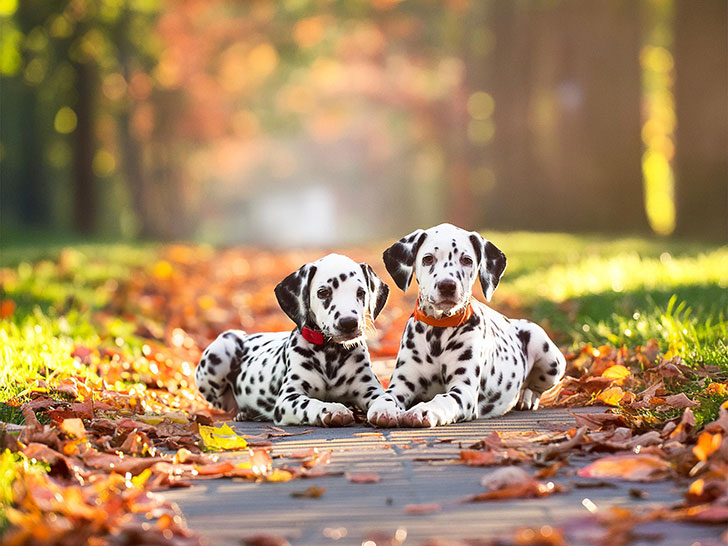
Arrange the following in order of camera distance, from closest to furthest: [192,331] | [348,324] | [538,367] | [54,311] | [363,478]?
[363,478] → [348,324] → [538,367] → [54,311] → [192,331]

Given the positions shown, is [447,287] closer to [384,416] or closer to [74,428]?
[384,416]

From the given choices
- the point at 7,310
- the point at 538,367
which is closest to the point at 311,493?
the point at 538,367

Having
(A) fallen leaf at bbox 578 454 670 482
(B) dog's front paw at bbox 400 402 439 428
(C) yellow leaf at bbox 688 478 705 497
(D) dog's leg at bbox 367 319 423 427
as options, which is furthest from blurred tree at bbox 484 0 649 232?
(C) yellow leaf at bbox 688 478 705 497

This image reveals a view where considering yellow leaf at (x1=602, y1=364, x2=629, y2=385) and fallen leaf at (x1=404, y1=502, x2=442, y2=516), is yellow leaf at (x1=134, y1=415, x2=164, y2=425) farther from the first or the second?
yellow leaf at (x1=602, y1=364, x2=629, y2=385)

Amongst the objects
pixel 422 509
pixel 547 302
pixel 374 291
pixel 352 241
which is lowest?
pixel 352 241

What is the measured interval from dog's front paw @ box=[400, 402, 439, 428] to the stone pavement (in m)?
0.60

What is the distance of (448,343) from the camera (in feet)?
21.7

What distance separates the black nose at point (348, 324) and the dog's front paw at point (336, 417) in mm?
511

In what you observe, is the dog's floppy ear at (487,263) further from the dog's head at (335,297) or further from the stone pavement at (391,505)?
the stone pavement at (391,505)

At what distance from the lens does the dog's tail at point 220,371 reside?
770 cm

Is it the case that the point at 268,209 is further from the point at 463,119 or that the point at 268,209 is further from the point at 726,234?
the point at 726,234

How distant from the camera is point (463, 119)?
3875 cm

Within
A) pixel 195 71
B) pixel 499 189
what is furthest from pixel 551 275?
pixel 195 71

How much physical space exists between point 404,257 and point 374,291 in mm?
334
